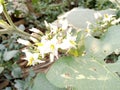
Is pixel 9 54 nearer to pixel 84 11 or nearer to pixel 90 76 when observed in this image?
pixel 84 11

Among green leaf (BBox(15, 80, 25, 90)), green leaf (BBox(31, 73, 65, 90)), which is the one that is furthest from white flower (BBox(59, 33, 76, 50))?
green leaf (BBox(15, 80, 25, 90))

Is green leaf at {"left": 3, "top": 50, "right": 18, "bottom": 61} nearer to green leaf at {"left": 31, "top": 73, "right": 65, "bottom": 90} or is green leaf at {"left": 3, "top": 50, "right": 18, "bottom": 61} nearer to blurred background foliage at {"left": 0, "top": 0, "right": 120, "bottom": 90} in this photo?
blurred background foliage at {"left": 0, "top": 0, "right": 120, "bottom": 90}

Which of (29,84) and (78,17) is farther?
(78,17)

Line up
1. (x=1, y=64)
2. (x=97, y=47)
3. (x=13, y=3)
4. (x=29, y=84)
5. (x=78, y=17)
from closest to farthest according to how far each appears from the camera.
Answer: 1. (x=97, y=47)
2. (x=29, y=84)
3. (x=1, y=64)
4. (x=78, y=17)
5. (x=13, y=3)

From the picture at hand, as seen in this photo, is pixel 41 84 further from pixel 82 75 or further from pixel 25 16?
pixel 25 16

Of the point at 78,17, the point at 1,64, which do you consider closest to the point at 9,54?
the point at 1,64

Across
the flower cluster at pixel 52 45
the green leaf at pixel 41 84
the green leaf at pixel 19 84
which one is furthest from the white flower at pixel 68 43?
the green leaf at pixel 19 84

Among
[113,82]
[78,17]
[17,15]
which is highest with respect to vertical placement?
[113,82]

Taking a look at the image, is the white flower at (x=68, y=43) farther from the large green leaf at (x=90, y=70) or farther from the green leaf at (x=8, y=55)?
the green leaf at (x=8, y=55)
